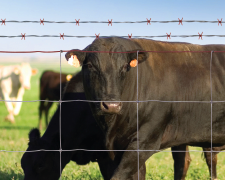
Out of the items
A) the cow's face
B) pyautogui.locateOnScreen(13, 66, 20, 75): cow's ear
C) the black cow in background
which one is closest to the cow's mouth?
the black cow in background

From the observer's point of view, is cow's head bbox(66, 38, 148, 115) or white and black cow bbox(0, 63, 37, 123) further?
white and black cow bbox(0, 63, 37, 123)

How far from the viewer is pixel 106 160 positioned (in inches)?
195

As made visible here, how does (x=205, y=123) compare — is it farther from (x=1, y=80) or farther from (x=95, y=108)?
(x=1, y=80)

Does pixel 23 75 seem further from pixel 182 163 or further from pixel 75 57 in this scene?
pixel 75 57

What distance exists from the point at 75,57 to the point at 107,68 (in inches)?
16.1

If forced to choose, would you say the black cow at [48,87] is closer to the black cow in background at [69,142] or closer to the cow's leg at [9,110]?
the cow's leg at [9,110]

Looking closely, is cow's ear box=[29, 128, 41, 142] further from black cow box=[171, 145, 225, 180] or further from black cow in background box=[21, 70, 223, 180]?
black cow box=[171, 145, 225, 180]

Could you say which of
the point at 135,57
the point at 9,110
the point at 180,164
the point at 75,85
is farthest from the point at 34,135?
the point at 9,110

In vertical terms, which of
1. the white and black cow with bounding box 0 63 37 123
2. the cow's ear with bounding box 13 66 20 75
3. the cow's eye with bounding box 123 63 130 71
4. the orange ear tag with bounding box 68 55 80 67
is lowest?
the cow's eye with bounding box 123 63 130 71

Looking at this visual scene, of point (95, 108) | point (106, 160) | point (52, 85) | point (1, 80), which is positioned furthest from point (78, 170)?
point (1, 80)

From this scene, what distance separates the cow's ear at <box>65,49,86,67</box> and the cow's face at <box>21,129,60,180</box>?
112 cm

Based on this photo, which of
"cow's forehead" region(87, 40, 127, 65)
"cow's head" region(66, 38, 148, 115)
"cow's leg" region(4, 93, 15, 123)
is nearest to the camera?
"cow's head" region(66, 38, 148, 115)

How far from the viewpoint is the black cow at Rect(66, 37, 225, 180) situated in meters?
3.97

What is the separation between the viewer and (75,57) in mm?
4078
